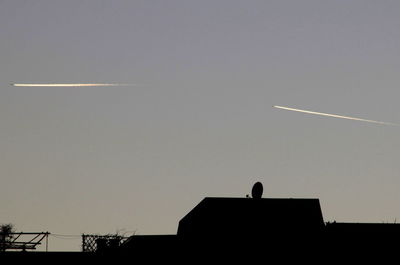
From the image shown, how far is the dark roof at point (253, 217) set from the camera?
191 ft

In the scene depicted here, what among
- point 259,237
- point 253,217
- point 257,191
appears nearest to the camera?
point 259,237

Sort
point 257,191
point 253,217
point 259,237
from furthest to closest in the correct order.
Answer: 1. point 257,191
2. point 253,217
3. point 259,237

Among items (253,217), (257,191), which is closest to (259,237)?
(253,217)

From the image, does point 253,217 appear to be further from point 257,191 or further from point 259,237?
point 257,191

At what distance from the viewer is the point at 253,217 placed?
58.8 meters

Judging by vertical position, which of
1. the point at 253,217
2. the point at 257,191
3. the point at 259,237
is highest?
the point at 257,191

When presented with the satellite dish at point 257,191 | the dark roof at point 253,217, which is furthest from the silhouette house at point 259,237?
the satellite dish at point 257,191

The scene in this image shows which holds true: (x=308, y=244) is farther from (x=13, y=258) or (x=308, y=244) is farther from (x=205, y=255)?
(x=13, y=258)

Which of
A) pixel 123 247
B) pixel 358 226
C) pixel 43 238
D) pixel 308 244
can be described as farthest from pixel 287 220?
pixel 43 238

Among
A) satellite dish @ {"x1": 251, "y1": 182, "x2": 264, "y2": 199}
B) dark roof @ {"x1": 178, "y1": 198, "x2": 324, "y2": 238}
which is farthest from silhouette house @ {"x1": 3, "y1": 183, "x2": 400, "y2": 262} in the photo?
satellite dish @ {"x1": 251, "y1": 182, "x2": 264, "y2": 199}

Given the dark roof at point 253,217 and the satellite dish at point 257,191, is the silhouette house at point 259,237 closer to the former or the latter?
the dark roof at point 253,217

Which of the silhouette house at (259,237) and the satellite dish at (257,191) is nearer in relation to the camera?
the silhouette house at (259,237)

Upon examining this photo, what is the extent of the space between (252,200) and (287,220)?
2581mm

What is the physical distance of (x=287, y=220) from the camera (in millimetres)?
59062
